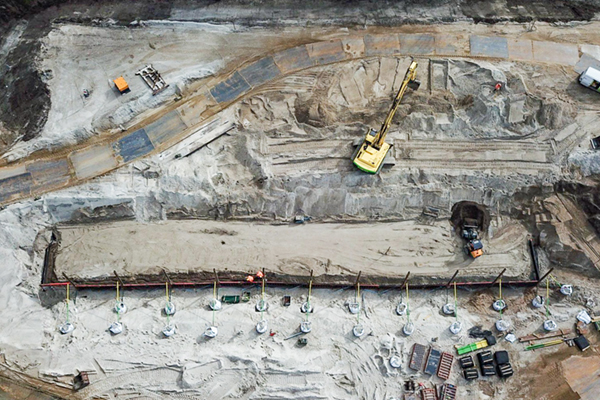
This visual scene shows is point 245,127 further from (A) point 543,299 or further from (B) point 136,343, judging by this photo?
(A) point 543,299

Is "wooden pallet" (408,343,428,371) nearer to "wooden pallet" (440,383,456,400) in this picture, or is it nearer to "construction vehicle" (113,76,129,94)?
"wooden pallet" (440,383,456,400)

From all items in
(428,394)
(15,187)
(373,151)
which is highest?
(373,151)

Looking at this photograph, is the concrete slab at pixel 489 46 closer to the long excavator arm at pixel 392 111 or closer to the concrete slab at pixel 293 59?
the long excavator arm at pixel 392 111

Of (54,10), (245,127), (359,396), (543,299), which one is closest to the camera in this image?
(359,396)

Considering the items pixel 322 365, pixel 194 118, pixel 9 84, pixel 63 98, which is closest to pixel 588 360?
pixel 322 365

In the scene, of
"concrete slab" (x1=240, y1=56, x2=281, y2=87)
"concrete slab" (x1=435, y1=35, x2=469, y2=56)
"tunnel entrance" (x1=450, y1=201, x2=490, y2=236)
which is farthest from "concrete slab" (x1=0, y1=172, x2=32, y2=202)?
"concrete slab" (x1=435, y1=35, x2=469, y2=56)

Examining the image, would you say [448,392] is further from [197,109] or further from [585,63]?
[585,63]

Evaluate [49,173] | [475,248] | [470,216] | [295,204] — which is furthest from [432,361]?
[49,173]
